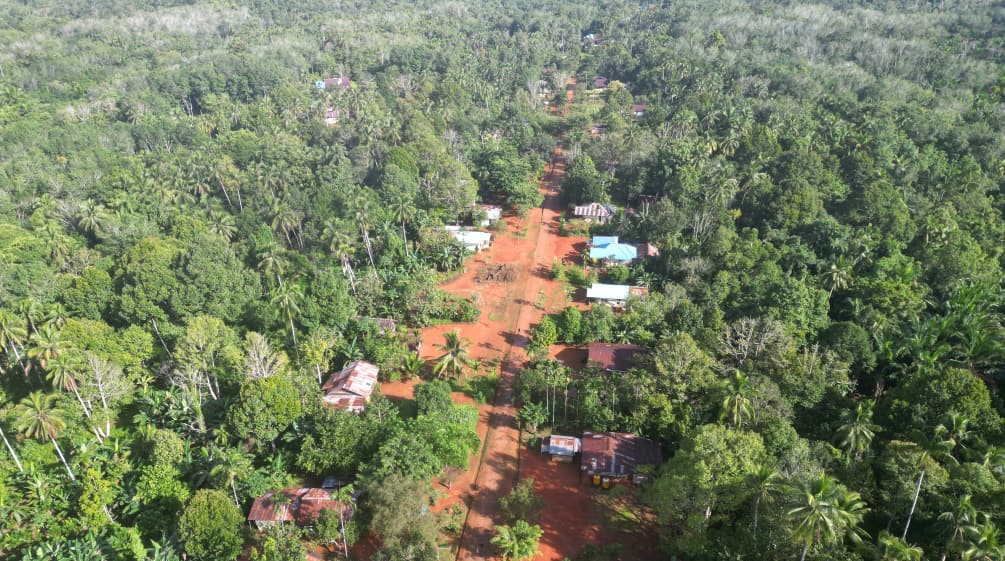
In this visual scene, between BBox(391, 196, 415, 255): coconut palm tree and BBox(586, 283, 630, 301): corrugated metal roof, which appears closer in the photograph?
BBox(586, 283, 630, 301): corrugated metal roof

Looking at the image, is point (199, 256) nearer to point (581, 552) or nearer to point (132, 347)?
point (132, 347)

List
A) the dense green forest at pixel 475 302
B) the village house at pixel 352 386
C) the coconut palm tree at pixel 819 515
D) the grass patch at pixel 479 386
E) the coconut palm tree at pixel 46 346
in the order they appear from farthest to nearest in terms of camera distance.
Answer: the grass patch at pixel 479 386
the village house at pixel 352 386
the coconut palm tree at pixel 46 346
the dense green forest at pixel 475 302
the coconut palm tree at pixel 819 515

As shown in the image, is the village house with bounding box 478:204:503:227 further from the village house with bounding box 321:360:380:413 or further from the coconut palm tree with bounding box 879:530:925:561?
the coconut palm tree with bounding box 879:530:925:561

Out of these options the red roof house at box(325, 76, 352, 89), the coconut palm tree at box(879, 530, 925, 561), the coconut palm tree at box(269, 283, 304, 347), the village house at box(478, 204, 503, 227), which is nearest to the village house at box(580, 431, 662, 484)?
the coconut palm tree at box(879, 530, 925, 561)

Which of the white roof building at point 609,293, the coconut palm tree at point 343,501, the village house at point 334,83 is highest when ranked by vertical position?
the village house at point 334,83

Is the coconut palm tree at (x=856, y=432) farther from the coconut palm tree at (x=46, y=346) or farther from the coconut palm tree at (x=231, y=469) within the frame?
the coconut palm tree at (x=46, y=346)

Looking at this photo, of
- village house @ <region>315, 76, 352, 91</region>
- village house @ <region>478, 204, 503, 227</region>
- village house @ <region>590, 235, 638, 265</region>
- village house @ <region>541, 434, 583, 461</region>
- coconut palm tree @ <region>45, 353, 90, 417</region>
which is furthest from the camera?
village house @ <region>315, 76, 352, 91</region>

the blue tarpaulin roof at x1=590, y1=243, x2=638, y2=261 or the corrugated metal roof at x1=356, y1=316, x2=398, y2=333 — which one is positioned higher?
the corrugated metal roof at x1=356, y1=316, x2=398, y2=333

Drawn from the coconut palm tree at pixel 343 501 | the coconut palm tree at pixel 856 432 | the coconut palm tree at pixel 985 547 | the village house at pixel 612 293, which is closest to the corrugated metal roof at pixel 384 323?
the coconut palm tree at pixel 343 501
